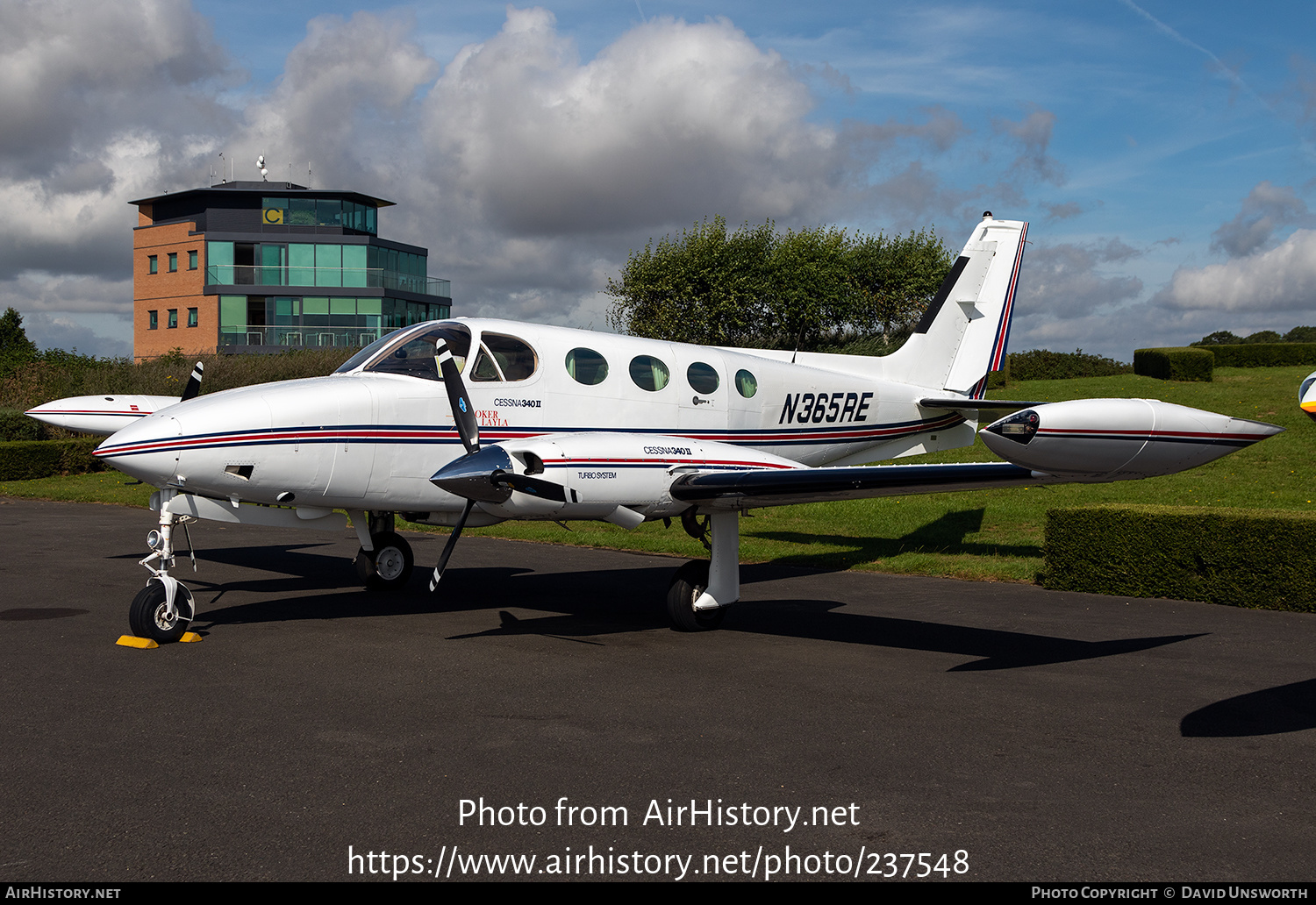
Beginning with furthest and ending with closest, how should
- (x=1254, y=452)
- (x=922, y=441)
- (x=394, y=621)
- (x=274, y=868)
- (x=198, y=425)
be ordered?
(x=1254, y=452) < (x=922, y=441) < (x=394, y=621) < (x=198, y=425) < (x=274, y=868)

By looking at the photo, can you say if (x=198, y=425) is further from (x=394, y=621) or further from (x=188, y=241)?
(x=188, y=241)

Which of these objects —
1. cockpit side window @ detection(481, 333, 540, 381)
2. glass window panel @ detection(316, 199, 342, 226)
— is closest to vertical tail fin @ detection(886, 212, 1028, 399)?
cockpit side window @ detection(481, 333, 540, 381)

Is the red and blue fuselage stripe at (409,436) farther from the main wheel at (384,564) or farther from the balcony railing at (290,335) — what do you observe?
the balcony railing at (290,335)

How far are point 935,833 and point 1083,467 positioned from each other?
10.3 ft

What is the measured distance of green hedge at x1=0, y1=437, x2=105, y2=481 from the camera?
97.5 ft

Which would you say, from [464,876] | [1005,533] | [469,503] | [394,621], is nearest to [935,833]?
[464,876]

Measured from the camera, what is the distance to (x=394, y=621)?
10.7 meters

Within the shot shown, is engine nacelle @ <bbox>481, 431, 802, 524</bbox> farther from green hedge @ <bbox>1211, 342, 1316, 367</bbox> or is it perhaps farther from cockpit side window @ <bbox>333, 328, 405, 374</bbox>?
green hedge @ <bbox>1211, 342, 1316, 367</bbox>

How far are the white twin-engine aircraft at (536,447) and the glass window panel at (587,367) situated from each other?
21mm

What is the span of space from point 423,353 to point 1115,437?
682 cm

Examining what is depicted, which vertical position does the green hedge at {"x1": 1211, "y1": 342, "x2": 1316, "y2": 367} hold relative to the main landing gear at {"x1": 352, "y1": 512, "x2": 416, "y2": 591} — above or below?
above

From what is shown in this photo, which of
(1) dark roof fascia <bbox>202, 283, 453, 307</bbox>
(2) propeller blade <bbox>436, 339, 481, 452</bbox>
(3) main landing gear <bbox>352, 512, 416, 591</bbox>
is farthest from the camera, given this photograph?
(1) dark roof fascia <bbox>202, 283, 453, 307</bbox>

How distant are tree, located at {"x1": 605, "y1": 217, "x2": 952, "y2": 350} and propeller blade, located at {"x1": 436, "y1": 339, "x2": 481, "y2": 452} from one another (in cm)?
3837

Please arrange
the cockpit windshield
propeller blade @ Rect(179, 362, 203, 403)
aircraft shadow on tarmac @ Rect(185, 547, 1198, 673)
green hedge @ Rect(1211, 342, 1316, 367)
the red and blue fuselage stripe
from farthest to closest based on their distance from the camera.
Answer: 1. green hedge @ Rect(1211, 342, 1316, 367)
2. propeller blade @ Rect(179, 362, 203, 403)
3. the cockpit windshield
4. aircraft shadow on tarmac @ Rect(185, 547, 1198, 673)
5. the red and blue fuselage stripe
